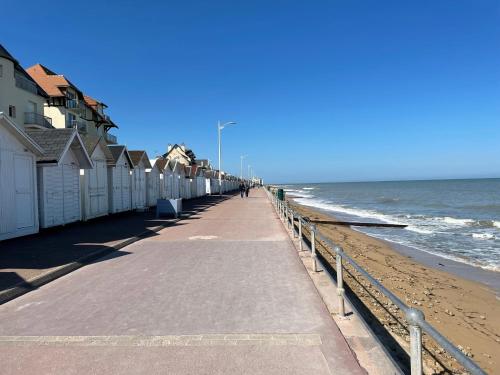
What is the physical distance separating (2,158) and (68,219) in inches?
198

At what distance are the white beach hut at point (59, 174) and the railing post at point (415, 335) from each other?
1462cm

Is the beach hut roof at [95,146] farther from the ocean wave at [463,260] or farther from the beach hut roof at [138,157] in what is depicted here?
the ocean wave at [463,260]

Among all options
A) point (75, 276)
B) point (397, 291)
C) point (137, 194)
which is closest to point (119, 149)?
point (137, 194)

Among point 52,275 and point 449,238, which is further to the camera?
point 449,238

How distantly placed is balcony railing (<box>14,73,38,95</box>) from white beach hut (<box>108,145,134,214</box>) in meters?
16.2

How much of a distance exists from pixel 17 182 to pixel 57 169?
301cm

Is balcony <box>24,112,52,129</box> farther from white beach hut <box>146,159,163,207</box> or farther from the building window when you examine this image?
white beach hut <box>146,159,163,207</box>

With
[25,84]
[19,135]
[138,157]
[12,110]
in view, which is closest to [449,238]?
[19,135]

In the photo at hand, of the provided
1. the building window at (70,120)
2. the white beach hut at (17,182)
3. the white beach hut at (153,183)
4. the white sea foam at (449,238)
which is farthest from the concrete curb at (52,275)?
the building window at (70,120)

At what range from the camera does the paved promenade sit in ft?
13.0

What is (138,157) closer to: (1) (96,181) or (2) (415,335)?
(1) (96,181)

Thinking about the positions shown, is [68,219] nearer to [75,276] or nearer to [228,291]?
[75,276]

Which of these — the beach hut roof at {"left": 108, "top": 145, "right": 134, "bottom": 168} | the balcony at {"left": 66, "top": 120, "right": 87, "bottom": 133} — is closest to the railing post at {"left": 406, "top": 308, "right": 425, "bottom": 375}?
the beach hut roof at {"left": 108, "top": 145, "right": 134, "bottom": 168}

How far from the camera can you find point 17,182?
43.0 feet
